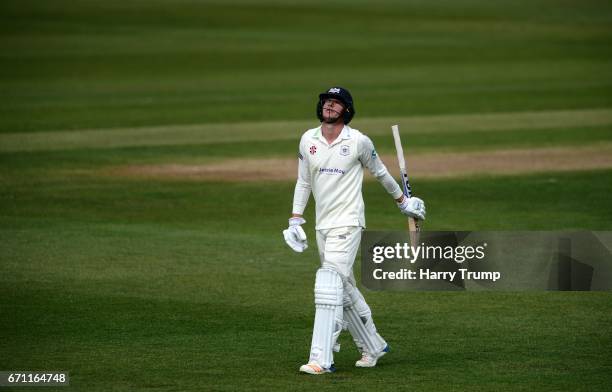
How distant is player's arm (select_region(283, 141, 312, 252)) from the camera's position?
357 inches

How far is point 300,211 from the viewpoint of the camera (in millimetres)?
9234

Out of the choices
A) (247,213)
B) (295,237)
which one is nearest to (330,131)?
(295,237)

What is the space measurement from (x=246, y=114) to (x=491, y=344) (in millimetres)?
20042

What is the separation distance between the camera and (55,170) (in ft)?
67.6

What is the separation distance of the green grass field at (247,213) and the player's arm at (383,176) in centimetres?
112

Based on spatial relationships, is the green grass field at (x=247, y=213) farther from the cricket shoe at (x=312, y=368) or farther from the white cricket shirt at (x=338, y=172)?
the white cricket shirt at (x=338, y=172)

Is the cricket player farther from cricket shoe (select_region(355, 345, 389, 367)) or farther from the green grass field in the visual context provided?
the green grass field

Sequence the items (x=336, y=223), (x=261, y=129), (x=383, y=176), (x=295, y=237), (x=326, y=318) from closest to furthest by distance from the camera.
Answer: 1. (x=326, y=318)
2. (x=336, y=223)
3. (x=295, y=237)
4. (x=383, y=176)
5. (x=261, y=129)

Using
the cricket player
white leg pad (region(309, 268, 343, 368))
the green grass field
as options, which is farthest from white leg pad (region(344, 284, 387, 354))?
white leg pad (region(309, 268, 343, 368))

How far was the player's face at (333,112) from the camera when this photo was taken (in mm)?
8961

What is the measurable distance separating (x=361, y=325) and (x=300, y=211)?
3.13ft

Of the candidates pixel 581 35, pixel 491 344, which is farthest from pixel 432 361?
pixel 581 35

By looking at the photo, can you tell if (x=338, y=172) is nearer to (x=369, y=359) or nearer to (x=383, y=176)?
(x=383, y=176)

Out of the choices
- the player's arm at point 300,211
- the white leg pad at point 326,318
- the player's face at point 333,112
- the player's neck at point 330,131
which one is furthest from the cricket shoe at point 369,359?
the player's face at point 333,112
